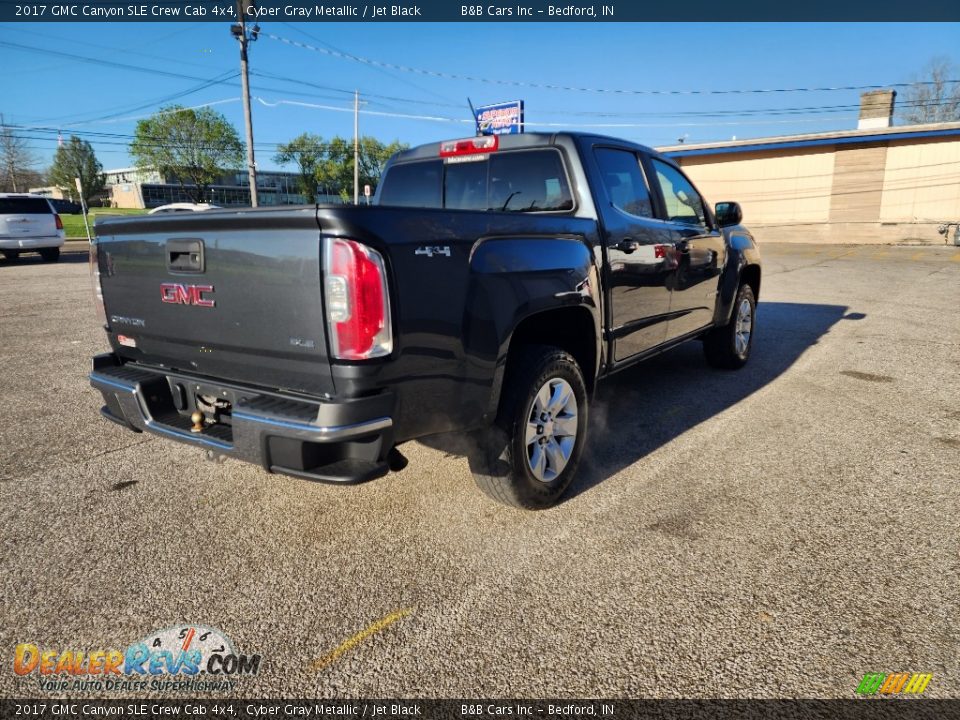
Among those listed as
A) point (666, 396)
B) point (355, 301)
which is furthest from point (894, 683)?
point (666, 396)

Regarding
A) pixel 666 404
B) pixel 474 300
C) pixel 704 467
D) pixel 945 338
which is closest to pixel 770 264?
pixel 945 338

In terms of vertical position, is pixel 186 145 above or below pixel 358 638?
above

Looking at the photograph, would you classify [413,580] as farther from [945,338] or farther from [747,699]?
[945,338]

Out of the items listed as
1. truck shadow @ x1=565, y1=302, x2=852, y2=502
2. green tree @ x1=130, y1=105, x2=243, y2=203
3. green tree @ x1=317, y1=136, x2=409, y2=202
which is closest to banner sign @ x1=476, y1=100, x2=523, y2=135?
truck shadow @ x1=565, y1=302, x2=852, y2=502

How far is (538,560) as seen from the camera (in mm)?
2660

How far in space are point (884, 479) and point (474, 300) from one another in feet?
8.77

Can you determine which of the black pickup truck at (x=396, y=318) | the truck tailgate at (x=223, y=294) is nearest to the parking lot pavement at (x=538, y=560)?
the black pickup truck at (x=396, y=318)

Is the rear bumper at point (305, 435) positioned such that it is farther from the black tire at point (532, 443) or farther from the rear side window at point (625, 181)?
the rear side window at point (625, 181)

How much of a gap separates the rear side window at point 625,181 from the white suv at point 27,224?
56.2 ft

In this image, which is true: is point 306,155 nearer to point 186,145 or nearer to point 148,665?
point 186,145

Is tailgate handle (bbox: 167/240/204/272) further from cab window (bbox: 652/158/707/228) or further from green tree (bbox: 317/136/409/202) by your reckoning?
green tree (bbox: 317/136/409/202)

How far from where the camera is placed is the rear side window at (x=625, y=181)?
3730 mm

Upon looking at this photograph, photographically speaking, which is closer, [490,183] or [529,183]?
[529,183]

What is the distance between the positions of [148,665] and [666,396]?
4.09 metres
